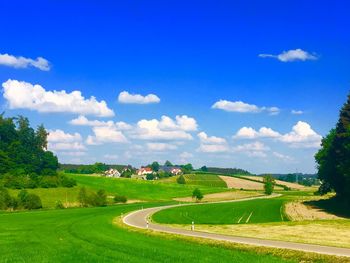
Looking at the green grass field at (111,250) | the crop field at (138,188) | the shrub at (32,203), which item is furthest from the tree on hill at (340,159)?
the crop field at (138,188)

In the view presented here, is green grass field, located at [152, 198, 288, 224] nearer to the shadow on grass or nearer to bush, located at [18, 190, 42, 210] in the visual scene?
the shadow on grass

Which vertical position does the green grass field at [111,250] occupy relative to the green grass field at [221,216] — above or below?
above

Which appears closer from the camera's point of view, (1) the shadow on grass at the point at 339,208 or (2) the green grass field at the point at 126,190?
(1) the shadow on grass at the point at 339,208

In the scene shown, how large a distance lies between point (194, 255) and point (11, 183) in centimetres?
12250

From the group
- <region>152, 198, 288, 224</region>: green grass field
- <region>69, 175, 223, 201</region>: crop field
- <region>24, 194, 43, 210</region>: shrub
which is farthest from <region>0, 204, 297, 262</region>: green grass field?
<region>69, 175, 223, 201</region>: crop field

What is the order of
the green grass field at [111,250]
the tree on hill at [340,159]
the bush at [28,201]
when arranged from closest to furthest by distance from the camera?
the green grass field at [111,250]
the tree on hill at [340,159]
the bush at [28,201]

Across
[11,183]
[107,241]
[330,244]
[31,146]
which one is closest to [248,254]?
[330,244]

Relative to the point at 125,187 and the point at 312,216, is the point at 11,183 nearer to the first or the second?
the point at 125,187

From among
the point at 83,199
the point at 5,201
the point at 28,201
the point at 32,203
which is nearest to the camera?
the point at 5,201

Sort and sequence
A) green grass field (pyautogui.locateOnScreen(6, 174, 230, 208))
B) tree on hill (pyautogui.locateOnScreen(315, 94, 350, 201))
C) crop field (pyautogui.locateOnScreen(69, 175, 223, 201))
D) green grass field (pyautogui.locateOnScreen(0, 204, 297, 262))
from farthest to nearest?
1. crop field (pyautogui.locateOnScreen(69, 175, 223, 201))
2. green grass field (pyautogui.locateOnScreen(6, 174, 230, 208))
3. tree on hill (pyautogui.locateOnScreen(315, 94, 350, 201))
4. green grass field (pyautogui.locateOnScreen(0, 204, 297, 262))

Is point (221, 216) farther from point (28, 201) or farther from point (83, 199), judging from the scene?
point (83, 199)

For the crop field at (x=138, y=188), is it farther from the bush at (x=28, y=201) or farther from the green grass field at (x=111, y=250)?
the green grass field at (x=111, y=250)

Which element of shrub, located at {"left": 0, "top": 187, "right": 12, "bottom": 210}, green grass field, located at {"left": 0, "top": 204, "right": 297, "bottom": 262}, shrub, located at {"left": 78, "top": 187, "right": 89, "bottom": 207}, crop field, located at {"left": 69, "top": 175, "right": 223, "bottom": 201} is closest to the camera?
green grass field, located at {"left": 0, "top": 204, "right": 297, "bottom": 262}

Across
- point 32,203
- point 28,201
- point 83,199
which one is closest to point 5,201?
point 28,201
